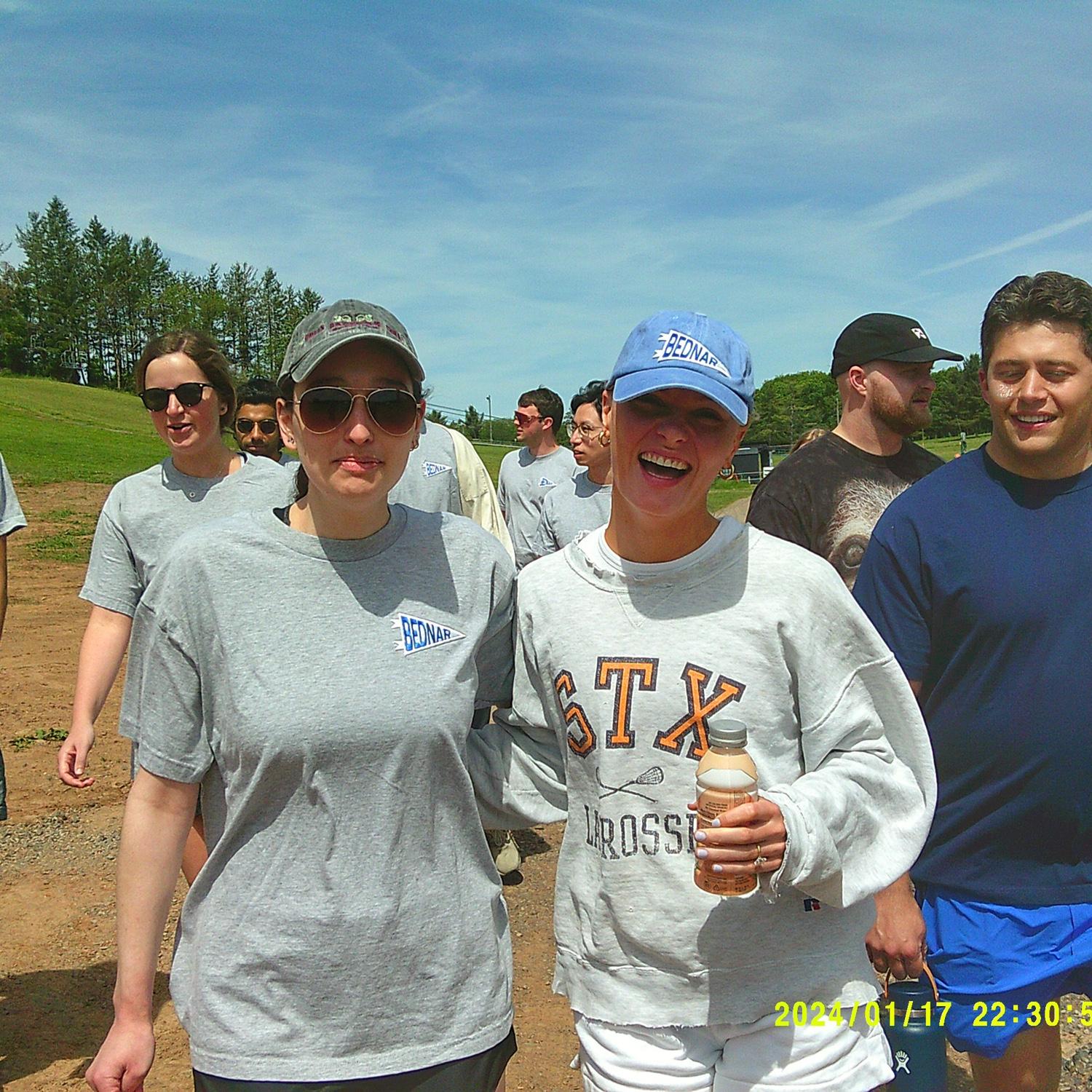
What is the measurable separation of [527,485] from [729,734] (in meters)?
6.83

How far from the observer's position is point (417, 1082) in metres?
2.10

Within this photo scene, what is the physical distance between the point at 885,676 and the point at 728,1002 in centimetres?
74

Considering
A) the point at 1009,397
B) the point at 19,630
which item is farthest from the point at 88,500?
the point at 1009,397

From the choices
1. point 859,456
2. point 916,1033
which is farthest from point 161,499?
point 916,1033

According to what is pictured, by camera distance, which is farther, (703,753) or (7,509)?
(7,509)

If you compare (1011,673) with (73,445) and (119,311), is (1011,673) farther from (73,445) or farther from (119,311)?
(119,311)

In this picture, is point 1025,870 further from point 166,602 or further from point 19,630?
point 19,630

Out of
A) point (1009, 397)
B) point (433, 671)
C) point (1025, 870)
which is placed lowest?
point (1025, 870)

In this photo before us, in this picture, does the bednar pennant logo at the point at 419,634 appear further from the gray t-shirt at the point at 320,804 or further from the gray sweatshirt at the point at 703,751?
the gray sweatshirt at the point at 703,751

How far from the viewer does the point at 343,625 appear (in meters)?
2.10

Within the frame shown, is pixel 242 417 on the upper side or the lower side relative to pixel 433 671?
upper

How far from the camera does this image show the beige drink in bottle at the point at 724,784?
183cm

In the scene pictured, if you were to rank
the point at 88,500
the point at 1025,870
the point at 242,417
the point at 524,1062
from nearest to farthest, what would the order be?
1. the point at 1025,870
2. the point at 524,1062
3. the point at 242,417
4. the point at 88,500
